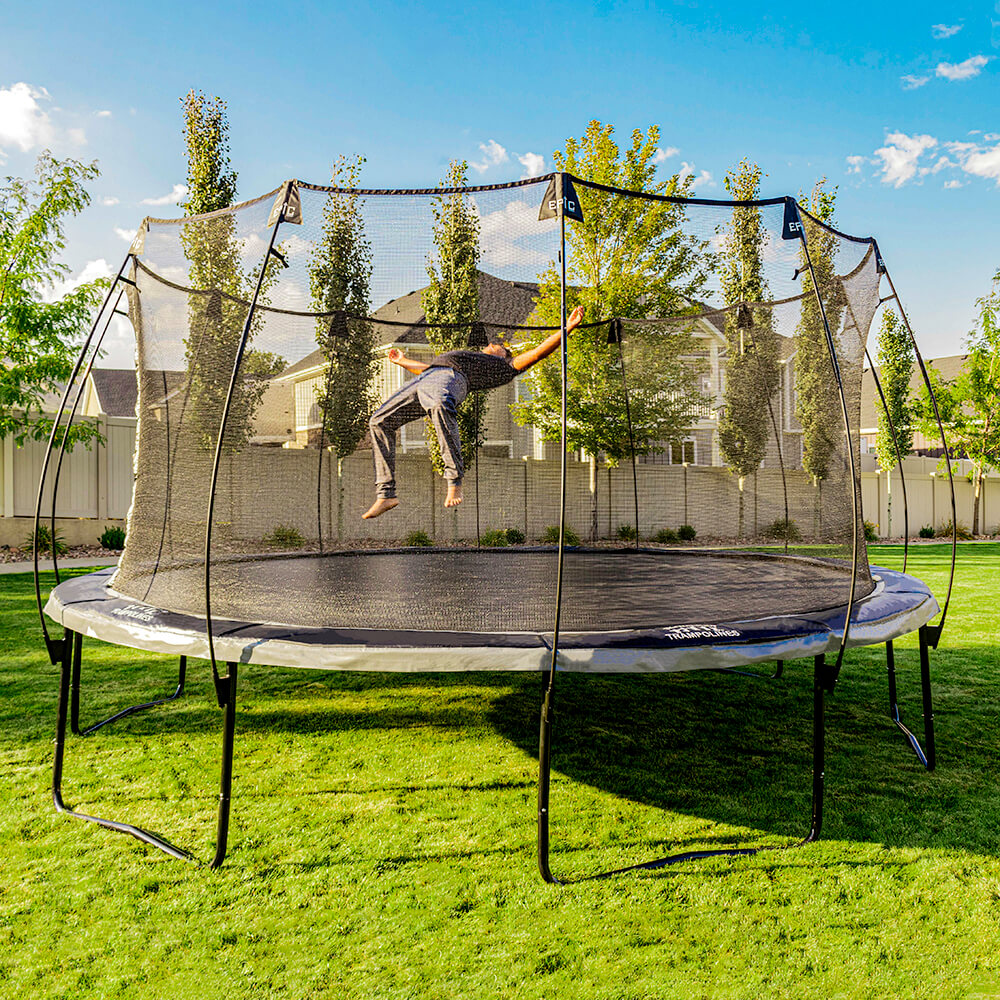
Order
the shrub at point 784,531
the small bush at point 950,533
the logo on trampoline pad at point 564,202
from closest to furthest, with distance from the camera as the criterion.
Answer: the logo on trampoline pad at point 564,202 < the shrub at point 784,531 < the small bush at point 950,533

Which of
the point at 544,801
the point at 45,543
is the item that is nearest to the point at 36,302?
the point at 45,543

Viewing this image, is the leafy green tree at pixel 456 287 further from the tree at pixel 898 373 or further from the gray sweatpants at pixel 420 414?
the tree at pixel 898 373

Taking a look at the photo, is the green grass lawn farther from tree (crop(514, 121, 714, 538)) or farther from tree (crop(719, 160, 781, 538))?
tree (crop(514, 121, 714, 538))

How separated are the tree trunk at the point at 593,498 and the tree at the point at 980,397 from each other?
1116cm

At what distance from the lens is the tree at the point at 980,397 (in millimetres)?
12422

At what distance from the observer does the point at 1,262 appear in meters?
6.85

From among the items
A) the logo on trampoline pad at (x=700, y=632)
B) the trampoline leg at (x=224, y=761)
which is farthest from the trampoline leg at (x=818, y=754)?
the trampoline leg at (x=224, y=761)

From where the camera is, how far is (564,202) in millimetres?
1505

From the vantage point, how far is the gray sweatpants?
2885 millimetres

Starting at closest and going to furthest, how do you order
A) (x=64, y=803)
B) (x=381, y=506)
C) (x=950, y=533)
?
1. (x=64, y=803)
2. (x=381, y=506)
3. (x=950, y=533)

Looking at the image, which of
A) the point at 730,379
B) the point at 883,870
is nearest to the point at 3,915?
the point at 883,870

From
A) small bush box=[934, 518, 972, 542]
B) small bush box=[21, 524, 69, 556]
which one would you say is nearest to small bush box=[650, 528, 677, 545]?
small bush box=[21, 524, 69, 556]

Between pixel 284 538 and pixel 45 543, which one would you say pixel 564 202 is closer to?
pixel 284 538

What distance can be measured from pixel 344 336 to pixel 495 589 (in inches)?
52.8
